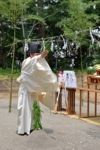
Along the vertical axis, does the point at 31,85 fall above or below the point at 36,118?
above

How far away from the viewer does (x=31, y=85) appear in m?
5.97

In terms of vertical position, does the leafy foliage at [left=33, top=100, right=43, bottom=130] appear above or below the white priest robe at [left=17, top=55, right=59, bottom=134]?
below

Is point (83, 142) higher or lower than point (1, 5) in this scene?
lower

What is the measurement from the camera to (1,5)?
9.03 m

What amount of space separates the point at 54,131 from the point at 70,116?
1.96 metres

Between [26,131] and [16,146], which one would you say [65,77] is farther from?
[16,146]

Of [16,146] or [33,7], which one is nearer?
[16,146]

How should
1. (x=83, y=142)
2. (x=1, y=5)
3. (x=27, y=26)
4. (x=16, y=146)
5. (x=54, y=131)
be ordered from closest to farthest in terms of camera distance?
(x=16, y=146)
(x=83, y=142)
(x=54, y=131)
(x=1, y=5)
(x=27, y=26)

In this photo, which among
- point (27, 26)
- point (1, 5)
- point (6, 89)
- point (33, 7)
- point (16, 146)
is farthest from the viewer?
point (27, 26)

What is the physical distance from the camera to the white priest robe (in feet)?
19.6

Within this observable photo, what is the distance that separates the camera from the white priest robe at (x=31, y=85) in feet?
19.6

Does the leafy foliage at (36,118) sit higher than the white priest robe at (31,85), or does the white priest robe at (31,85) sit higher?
the white priest robe at (31,85)

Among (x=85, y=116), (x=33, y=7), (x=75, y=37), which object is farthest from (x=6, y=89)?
(x=85, y=116)

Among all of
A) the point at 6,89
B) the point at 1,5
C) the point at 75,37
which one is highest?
the point at 1,5
